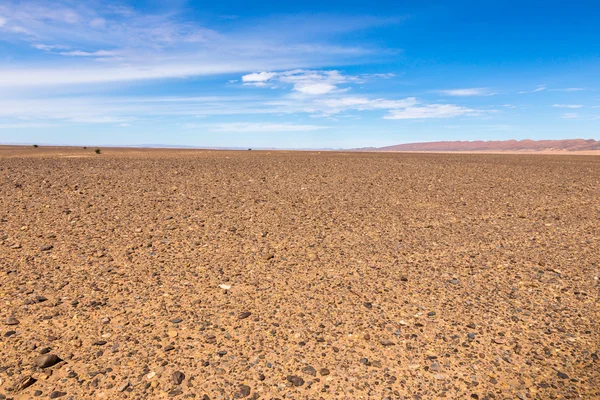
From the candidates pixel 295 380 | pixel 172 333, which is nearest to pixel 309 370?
pixel 295 380

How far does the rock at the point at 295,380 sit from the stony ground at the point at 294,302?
15 millimetres

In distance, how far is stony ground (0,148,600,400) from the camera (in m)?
3.77

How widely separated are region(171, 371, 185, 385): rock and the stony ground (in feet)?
0.03

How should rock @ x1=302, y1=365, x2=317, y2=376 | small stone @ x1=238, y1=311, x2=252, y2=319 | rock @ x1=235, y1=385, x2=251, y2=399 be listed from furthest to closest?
1. small stone @ x1=238, y1=311, x2=252, y2=319
2. rock @ x1=302, y1=365, x2=317, y2=376
3. rock @ x1=235, y1=385, x2=251, y2=399

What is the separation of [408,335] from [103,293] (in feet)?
13.0

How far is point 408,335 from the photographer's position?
452 cm

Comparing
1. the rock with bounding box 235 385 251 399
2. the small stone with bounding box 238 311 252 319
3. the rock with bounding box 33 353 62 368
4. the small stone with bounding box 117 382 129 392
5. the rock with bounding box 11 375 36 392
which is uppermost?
the small stone with bounding box 238 311 252 319

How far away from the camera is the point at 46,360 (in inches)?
154

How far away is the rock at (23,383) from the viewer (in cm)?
360

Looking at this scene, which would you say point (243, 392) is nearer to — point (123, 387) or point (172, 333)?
point (123, 387)

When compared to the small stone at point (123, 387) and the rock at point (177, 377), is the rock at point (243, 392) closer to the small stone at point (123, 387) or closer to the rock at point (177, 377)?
the rock at point (177, 377)

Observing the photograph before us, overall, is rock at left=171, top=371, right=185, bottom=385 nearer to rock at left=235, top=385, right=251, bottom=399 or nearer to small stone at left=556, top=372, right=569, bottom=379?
rock at left=235, top=385, right=251, bottom=399

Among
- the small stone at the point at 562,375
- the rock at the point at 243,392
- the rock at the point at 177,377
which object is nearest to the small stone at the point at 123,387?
the rock at the point at 177,377

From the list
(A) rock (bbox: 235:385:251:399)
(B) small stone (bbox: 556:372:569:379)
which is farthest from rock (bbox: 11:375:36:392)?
(B) small stone (bbox: 556:372:569:379)
